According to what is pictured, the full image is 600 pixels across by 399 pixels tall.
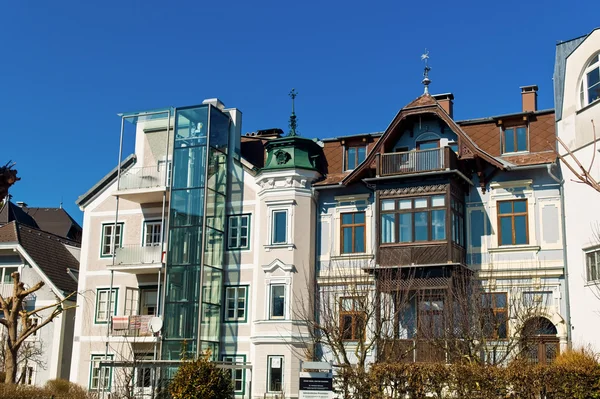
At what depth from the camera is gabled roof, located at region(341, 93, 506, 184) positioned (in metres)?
29.0

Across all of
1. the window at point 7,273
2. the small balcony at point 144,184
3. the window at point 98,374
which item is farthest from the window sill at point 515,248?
the window at point 7,273

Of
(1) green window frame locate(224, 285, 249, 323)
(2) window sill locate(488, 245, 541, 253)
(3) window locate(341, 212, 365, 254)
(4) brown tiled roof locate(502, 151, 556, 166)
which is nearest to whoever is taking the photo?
(2) window sill locate(488, 245, 541, 253)

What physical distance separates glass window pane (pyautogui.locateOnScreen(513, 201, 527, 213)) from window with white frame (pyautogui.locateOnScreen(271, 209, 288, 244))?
920 cm

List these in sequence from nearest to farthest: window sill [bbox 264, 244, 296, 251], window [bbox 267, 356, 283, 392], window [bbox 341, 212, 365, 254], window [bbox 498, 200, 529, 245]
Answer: window [bbox 498, 200, 529, 245]
window [bbox 267, 356, 283, 392]
window [bbox 341, 212, 365, 254]
window sill [bbox 264, 244, 296, 251]

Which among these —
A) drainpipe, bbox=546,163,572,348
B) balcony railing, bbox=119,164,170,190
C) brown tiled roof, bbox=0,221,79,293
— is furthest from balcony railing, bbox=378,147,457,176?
brown tiled roof, bbox=0,221,79,293

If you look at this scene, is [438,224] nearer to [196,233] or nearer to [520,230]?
[520,230]

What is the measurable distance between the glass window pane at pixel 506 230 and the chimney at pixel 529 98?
16.0ft

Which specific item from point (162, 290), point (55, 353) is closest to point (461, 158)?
point (162, 290)

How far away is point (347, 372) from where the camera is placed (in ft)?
70.6

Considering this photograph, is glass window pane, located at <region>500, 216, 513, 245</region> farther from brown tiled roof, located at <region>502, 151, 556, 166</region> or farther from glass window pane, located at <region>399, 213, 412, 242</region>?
glass window pane, located at <region>399, 213, 412, 242</region>

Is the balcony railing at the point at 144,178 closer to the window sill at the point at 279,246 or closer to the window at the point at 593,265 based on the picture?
the window sill at the point at 279,246

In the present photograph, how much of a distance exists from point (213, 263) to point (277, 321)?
3.89m

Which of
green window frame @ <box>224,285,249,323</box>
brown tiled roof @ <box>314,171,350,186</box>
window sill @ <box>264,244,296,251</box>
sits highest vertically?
brown tiled roof @ <box>314,171,350,186</box>

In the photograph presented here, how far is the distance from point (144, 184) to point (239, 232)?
16.1 feet
